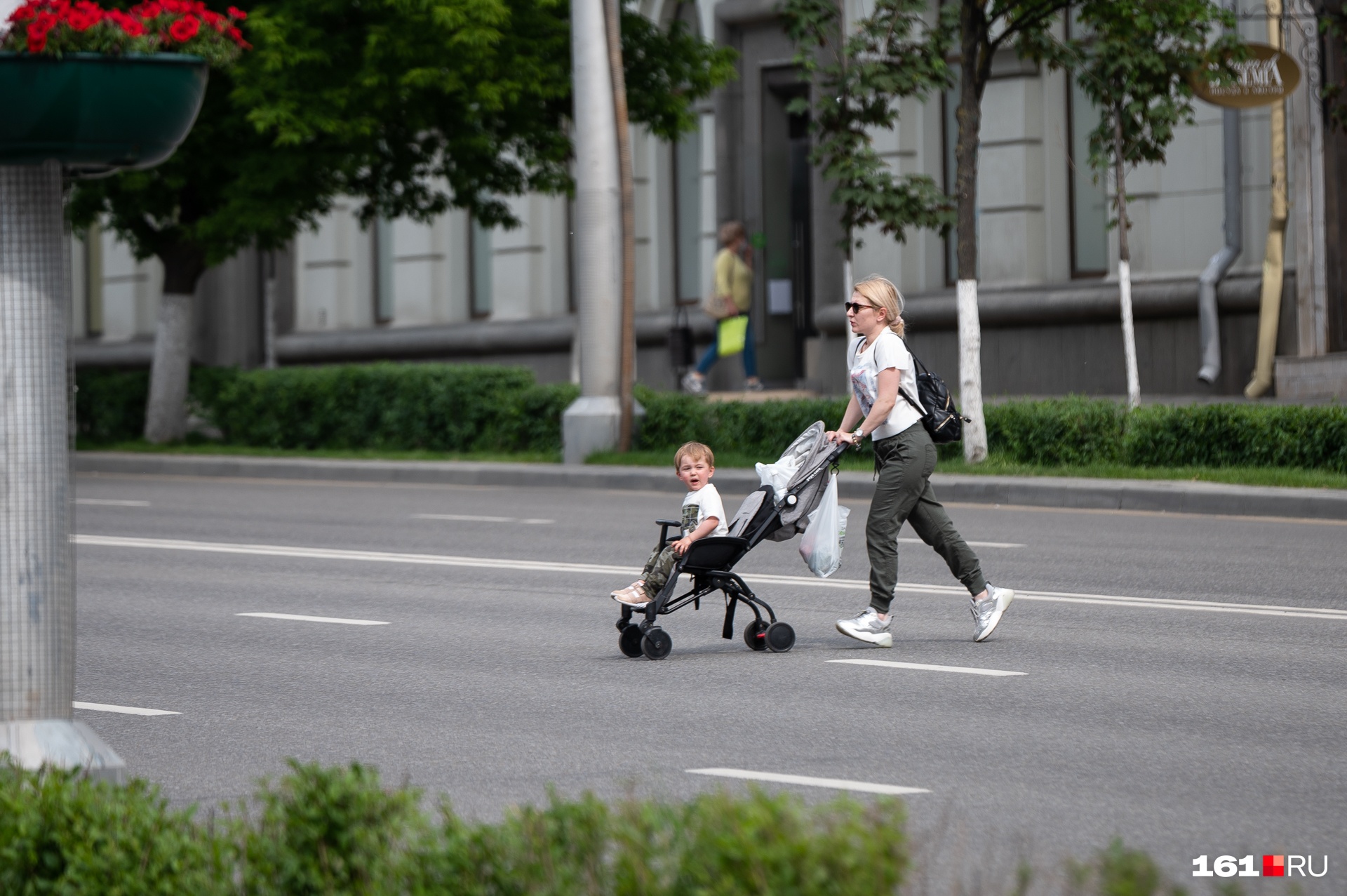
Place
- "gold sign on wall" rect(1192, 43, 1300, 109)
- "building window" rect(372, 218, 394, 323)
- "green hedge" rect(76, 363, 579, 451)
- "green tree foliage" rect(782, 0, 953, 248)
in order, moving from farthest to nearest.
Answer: "building window" rect(372, 218, 394, 323) → "green hedge" rect(76, 363, 579, 451) → "gold sign on wall" rect(1192, 43, 1300, 109) → "green tree foliage" rect(782, 0, 953, 248)

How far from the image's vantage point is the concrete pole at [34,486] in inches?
210

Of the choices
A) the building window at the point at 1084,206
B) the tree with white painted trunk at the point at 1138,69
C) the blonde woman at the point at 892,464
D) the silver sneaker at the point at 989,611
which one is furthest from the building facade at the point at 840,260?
the silver sneaker at the point at 989,611

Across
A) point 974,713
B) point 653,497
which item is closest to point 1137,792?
point 974,713

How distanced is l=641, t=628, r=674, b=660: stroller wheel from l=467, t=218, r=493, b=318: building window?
24.1m

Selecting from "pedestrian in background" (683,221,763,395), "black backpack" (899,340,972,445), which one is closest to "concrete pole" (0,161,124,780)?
"black backpack" (899,340,972,445)

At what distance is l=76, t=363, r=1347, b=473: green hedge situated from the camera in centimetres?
1708

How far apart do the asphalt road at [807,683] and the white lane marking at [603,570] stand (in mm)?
51

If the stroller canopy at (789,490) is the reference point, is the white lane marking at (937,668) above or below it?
below

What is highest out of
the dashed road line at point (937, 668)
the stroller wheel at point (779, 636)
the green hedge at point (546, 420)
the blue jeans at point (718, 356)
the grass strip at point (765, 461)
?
the blue jeans at point (718, 356)

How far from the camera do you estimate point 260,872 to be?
415 centimetres

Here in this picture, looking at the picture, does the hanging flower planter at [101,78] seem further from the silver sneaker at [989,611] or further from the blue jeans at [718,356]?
the blue jeans at [718,356]

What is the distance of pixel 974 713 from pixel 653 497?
10920mm

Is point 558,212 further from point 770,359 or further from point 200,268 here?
point 200,268

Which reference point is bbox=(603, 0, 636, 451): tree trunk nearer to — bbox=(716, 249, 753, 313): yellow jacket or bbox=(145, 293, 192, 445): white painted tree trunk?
bbox=(716, 249, 753, 313): yellow jacket
